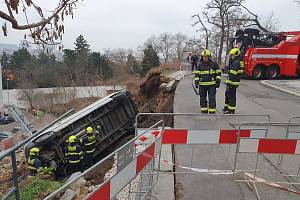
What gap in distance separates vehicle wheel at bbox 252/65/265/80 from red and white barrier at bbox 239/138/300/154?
1364 centimetres

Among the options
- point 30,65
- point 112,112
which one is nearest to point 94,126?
point 112,112

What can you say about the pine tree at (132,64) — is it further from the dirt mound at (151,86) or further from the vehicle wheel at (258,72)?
the vehicle wheel at (258,72)

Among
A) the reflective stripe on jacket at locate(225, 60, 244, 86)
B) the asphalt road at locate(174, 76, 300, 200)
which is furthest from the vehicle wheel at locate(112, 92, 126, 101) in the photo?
the reflective stripe on jacket at locate(225, 60, 244, 86)

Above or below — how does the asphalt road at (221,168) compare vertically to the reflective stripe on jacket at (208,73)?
below

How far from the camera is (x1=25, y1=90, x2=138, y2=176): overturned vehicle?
902 centimetres

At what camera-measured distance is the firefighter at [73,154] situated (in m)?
8.62

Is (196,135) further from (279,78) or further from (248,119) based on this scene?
(279,78)

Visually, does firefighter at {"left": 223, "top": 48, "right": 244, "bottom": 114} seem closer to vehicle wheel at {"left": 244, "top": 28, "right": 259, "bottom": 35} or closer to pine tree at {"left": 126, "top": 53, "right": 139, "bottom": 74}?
vehicle wheel at {"left": 244, "top": 28, "right": 259, "bottom": 35}

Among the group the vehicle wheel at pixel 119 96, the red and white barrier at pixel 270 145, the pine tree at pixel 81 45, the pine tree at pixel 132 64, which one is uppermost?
the pine tree at pixel 81 45

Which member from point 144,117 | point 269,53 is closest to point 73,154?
point 144,117

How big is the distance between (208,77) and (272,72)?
36.5ft

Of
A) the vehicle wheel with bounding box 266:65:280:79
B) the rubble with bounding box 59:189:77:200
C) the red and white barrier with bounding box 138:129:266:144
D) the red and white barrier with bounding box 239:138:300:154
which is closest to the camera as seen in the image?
the red and white barrier with bounding box 239:138:300:154

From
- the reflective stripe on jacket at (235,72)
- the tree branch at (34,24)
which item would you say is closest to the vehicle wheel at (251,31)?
the reflective stripe on jacket at (235,72)

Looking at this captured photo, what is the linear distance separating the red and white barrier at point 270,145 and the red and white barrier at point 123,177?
1464 millimetres
